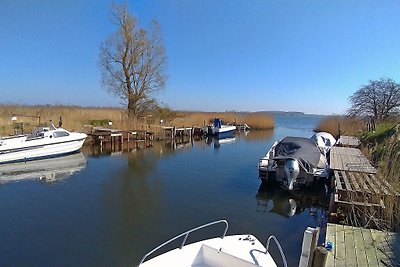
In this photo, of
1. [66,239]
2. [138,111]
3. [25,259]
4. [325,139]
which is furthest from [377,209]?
[138,111]

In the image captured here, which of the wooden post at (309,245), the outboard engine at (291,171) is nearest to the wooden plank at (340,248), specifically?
the wooden post at (309,245)

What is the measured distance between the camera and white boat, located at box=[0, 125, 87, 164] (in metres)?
14.6

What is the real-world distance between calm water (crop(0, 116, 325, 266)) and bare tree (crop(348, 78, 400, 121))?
16.9 m

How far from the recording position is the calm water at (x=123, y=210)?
5992mm

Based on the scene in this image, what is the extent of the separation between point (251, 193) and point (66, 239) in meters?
6.42

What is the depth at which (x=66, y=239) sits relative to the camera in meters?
6.38

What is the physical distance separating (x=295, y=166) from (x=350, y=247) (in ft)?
17.4

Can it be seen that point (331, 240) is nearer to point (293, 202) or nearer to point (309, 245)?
point (309, 245)

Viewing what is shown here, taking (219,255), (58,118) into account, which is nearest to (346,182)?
(219,255)

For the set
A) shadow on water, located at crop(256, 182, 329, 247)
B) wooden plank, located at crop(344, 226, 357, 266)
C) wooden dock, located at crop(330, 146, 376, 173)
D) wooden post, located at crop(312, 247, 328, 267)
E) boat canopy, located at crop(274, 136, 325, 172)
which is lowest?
shadow on water, located at crop(256, 182, 329, 247)

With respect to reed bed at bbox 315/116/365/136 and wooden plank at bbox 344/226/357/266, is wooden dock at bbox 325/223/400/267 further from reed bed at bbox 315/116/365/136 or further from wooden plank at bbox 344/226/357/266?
reed bed at bbox 315/116/365/136

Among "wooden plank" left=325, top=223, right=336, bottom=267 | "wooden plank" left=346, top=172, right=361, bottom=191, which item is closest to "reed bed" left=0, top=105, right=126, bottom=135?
"wooden plank" left=346, top=172, right=361, bottom=191

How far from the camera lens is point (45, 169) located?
546 inches

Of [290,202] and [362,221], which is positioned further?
[290,202]
